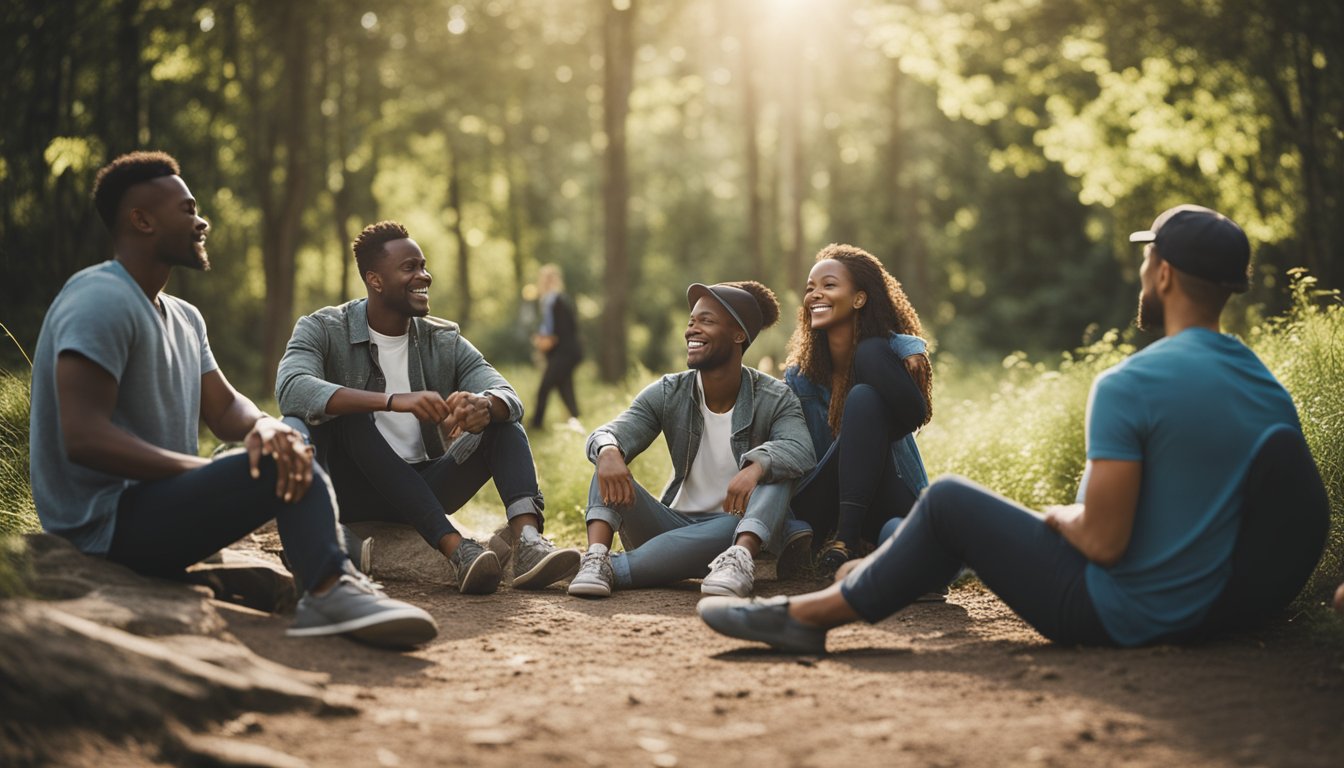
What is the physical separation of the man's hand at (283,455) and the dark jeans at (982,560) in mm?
1983

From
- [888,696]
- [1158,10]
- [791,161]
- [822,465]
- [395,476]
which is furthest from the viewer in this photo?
[791,161]

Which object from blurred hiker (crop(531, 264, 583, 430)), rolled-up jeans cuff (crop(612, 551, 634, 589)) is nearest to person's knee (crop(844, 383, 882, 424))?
rolled-up jeans cuff (crop(612, 551, 634, 589))

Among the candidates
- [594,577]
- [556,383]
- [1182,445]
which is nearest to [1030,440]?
[594,577]

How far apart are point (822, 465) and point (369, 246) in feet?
8.75

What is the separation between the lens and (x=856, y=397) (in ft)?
20.9

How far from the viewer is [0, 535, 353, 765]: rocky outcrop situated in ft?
10.6

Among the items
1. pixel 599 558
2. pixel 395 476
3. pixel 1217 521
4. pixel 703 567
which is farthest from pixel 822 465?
pixel 1217 521

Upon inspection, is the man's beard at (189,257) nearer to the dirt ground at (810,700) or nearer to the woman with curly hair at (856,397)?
the dirt ground at (810,700)

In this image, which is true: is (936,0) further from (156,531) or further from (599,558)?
(156,531)

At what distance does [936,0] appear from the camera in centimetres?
1948

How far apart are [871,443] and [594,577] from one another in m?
Result: 1.55

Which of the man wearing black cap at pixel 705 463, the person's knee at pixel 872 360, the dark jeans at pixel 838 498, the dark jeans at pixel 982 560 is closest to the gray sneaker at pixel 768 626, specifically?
the dark jeans at pixel 982 560

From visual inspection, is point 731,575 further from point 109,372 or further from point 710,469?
point 109,372

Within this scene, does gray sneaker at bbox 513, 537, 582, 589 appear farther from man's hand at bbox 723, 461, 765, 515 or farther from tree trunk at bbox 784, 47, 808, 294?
tree trunk at bbox 784, 47, 808, 294
